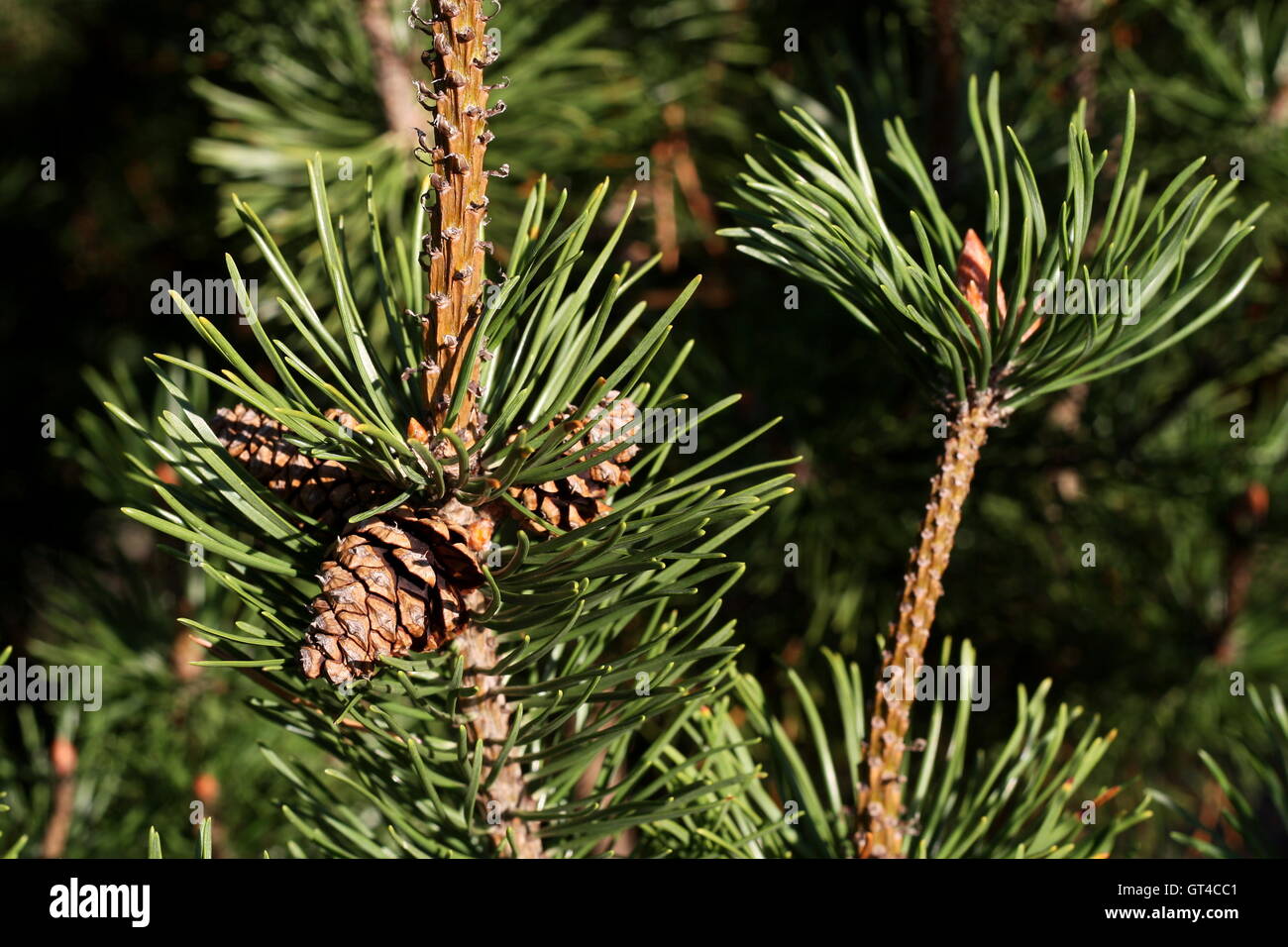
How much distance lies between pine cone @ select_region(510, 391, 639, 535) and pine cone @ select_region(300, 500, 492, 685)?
0.08ft

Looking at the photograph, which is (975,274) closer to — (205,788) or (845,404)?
(845,404)

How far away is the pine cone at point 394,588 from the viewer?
0.41 metres

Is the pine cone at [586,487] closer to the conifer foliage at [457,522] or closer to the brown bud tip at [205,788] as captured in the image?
the conifer foliage at [457,522]

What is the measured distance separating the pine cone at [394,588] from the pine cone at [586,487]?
0.02 meters

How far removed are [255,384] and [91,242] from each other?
3.12 ft

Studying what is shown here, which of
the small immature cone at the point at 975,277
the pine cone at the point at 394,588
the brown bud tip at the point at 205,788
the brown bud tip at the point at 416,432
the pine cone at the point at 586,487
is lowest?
the brown bud tip at the point at 205,788

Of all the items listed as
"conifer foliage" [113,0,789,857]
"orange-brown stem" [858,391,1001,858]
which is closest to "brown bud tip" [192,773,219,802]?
"conifer foliage" [113,0,789,857]

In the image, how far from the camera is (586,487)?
0.46m

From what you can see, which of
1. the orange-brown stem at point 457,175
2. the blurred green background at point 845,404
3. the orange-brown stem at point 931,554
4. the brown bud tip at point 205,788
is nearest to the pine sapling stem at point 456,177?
the orange-brown stem at point 457,175

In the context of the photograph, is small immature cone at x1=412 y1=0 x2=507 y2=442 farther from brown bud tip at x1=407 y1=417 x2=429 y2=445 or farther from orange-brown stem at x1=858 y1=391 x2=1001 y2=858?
orange-brown stem at x1=858 y1=391 x2=1001 y2=858

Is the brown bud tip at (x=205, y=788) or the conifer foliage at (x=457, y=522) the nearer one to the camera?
the conifer foliage at (x=457, y=522)

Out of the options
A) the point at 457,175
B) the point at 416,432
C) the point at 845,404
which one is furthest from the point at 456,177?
the point at 845,404

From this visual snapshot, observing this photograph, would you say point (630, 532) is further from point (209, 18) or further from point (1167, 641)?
point (209, 18)

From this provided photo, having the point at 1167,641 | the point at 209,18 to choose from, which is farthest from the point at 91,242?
the point at 1167,641
